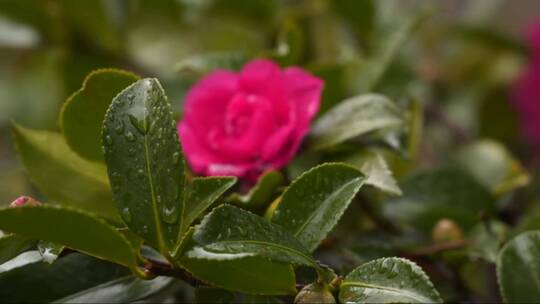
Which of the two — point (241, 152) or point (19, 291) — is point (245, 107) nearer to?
point (241, 152)

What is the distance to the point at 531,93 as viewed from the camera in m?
0.97

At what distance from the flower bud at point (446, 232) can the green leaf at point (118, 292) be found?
0.22m

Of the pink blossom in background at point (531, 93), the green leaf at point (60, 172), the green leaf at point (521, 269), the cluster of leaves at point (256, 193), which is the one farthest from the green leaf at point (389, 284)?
the pink blossom in background at point (531, 93)

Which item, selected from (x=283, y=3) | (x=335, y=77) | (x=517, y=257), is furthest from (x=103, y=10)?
(x=517, y=257)

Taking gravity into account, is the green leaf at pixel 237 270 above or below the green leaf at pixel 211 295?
above

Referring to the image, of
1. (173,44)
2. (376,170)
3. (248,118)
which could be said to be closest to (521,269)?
(376,170)

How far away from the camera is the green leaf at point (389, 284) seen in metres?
0.37

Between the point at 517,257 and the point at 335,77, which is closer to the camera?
the point at 517,257

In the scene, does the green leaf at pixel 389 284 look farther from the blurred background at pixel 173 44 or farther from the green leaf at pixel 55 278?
the blurred background at pixel 173 44

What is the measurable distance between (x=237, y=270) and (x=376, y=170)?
16 cm

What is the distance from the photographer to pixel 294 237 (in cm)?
42

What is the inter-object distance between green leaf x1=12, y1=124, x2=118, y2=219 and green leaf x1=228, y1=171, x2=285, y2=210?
10cm

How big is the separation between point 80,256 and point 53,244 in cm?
7

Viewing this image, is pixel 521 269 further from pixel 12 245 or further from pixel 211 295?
pixel 12 245
